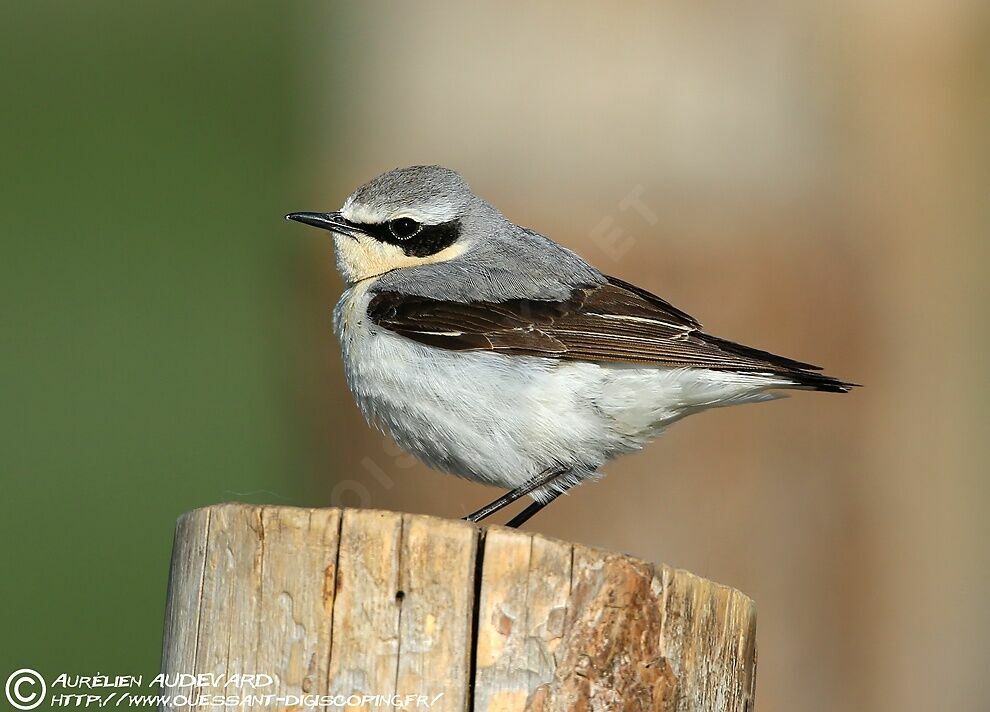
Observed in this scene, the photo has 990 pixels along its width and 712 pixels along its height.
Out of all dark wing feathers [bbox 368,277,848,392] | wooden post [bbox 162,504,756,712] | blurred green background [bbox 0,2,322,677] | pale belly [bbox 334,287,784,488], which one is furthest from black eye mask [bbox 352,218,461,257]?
blurred green background [bbox 0,2,322,677]

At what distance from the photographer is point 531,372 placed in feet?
19.3

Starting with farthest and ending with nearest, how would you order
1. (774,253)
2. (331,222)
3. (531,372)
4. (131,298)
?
(131,298), (774,253), (331,222), (531,372)

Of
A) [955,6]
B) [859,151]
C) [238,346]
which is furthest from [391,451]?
[238,346]

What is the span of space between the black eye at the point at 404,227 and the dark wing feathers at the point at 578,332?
0.53 m

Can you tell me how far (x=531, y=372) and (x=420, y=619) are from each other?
234 centimetres

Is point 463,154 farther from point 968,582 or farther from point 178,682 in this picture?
point 178,682

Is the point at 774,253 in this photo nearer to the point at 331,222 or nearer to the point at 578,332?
the point at 578,332

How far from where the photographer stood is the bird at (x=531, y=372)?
19.1ft

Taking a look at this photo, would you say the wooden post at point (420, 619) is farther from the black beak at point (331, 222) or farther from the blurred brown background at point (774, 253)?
the blurred brown background at point (774, 253)

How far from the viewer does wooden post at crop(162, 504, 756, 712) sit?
3.63 metres

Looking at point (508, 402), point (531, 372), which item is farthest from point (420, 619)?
point (531, 372)

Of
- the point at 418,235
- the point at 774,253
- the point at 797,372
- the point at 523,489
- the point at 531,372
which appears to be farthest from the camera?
the point at 774,253

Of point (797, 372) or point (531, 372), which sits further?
point (531, 372)

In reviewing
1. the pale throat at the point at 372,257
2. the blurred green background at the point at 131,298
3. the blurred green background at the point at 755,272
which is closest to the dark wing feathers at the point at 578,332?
the pale throat at the point at 372,257
